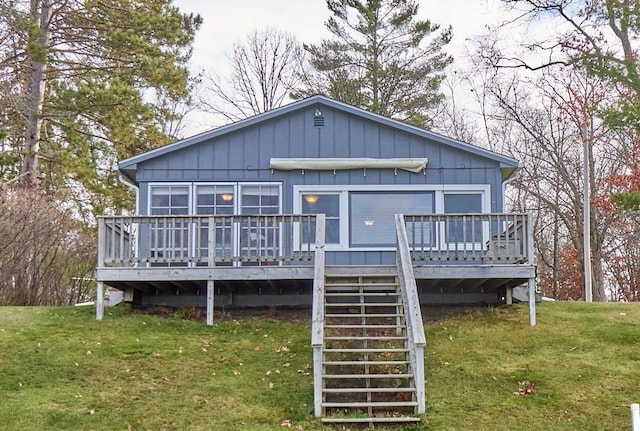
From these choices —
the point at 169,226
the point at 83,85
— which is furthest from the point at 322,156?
the point at 83,85

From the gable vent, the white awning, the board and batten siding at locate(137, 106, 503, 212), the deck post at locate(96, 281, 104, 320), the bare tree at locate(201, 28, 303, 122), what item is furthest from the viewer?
the bare tree at locate(201, 28, 303, 122)

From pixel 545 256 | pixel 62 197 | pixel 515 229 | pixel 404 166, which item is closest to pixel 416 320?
pixel 515 229

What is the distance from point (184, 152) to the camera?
14.4 metres

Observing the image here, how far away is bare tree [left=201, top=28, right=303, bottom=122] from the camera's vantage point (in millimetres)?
30766

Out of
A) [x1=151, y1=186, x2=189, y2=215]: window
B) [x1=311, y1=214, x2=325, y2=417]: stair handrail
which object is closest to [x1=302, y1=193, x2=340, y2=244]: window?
[x1=151, y1=186, x2=189, y2=215]: window

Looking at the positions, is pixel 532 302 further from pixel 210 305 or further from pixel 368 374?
pixel 210 305

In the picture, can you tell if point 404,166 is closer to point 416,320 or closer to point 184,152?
point 184,152

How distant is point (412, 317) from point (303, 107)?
6.74 m

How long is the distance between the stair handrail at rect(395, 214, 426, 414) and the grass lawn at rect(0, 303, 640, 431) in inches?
13.5

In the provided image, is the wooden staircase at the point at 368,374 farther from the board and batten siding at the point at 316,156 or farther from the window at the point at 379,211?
the board and batten siding at the point at 316,156

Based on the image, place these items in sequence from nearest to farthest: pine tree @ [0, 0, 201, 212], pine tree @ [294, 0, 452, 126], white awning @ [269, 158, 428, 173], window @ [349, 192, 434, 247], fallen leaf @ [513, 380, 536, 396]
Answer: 1. fallen leaf @ [513, 380, 536, 396]
2. window @ [349, 192, 434, 247]
3. white awning @ [269, 158, 428, 173]
4. pine tree @ [0, 0, 201, 212]
5. pine tree @ [294, 0, 452, 126]

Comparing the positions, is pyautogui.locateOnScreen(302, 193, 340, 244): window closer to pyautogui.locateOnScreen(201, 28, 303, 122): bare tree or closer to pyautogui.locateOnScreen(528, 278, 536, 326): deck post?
pyautogui.locateOnScreen(528, 278, 536, 326): deck post

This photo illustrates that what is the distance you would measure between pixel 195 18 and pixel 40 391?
2049cm

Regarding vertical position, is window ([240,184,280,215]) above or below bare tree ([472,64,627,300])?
below
